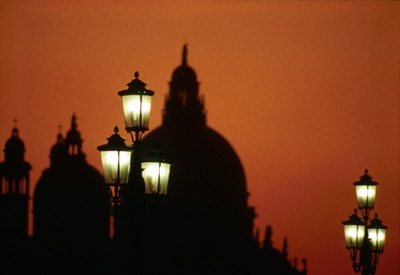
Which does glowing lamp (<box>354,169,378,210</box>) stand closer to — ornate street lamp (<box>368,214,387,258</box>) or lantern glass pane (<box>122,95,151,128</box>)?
ornate street lamp (<box>368,214,387,258</box>)

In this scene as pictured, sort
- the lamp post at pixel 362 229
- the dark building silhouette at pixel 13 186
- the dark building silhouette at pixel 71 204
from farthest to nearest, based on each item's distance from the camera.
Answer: the dark building silhouette at pixel 71 204 < the dark building silhouette at pixel 13 186 < the lamp post at pixel 362 229

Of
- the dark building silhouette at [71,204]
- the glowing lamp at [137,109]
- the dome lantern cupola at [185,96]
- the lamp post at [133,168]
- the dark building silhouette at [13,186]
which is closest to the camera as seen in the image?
the lamp post at [133,168]

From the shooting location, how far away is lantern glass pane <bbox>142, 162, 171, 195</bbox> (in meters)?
17.7

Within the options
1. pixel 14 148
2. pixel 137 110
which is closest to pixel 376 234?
pixel 137 110

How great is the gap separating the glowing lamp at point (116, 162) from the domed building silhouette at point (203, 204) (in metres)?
77.9

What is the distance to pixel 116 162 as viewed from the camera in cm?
1755

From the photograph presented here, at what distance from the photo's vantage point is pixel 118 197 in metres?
17.5

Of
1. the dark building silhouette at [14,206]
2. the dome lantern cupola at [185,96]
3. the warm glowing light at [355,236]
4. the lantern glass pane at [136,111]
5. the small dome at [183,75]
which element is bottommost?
the warm glowing light at [355,236]

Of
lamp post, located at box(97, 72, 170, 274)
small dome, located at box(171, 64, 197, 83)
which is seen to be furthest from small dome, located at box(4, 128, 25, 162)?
lamp post, located at box(97, 72, 170, 274)

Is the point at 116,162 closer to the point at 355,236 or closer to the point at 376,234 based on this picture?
the point at 355,236

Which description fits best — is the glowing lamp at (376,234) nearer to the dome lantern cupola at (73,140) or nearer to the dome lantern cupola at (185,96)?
the dome lantern cupola at (73,140)

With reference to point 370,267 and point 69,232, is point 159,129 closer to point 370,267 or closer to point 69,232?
point 69,232

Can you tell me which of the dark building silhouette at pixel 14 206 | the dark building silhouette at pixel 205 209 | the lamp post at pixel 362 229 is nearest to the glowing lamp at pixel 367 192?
the lamp post at pixel 362 229

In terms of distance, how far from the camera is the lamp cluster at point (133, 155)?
1752 centimetres
